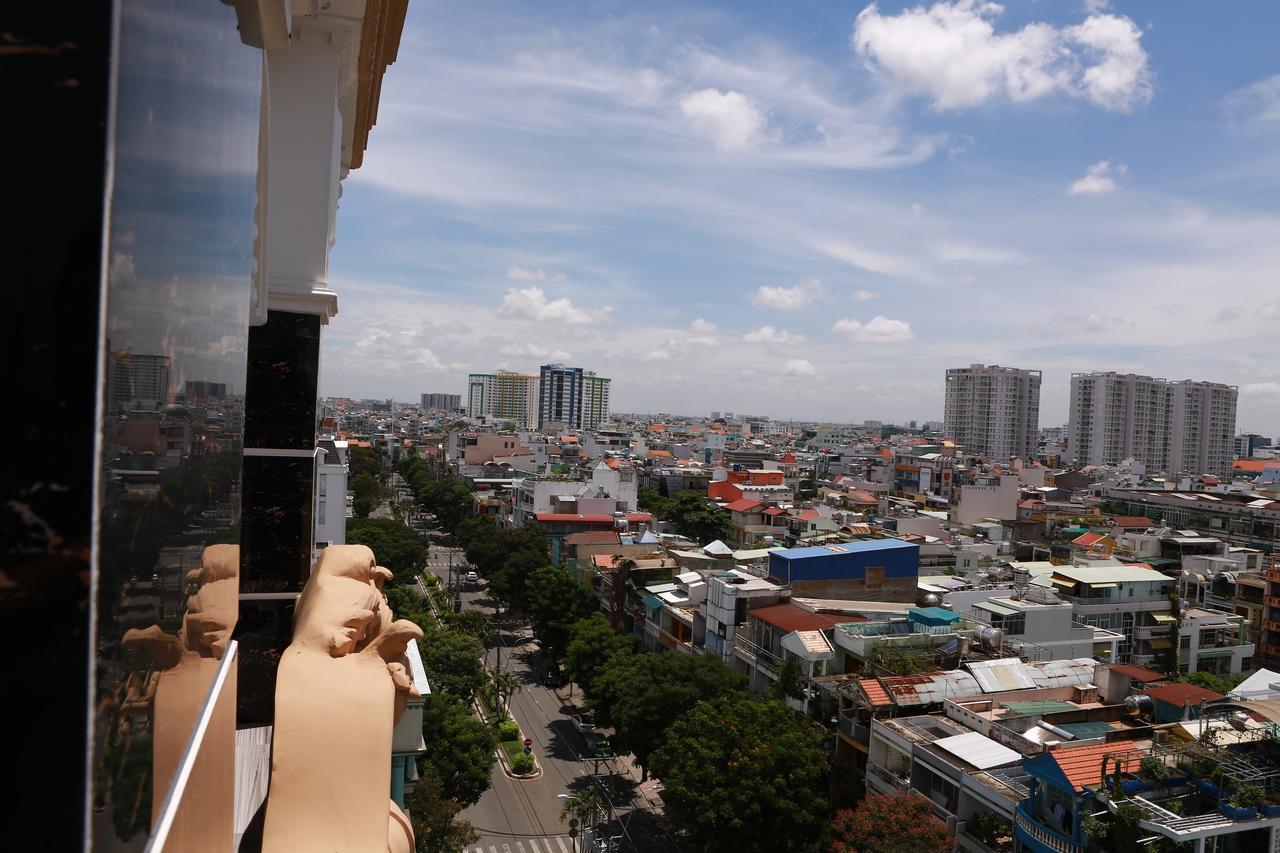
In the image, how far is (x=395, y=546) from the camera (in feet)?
109

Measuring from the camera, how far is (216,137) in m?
1.15

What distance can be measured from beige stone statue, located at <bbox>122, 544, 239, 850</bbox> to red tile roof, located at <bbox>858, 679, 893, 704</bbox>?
624 inches

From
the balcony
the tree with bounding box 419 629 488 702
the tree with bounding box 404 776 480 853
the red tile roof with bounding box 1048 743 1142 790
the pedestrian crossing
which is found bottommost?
the pedestrian crossing

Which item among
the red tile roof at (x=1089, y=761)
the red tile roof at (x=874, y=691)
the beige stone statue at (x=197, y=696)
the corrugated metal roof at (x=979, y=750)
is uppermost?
the beige stone statue at (x=197, y=696)

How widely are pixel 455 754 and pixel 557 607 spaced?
9.50 meters

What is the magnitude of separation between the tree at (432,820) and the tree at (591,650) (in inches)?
276

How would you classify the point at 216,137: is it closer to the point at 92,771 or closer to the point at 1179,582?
the point at 92,771

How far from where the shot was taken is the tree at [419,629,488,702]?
20.2m

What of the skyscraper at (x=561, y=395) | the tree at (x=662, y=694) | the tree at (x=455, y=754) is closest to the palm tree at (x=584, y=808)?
the tree at (x=662, y=694)

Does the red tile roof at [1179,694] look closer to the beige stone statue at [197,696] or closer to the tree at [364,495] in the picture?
the beige stone statue at [197,696]

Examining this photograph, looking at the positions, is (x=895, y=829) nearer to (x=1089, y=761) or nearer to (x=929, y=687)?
(x=1089, y=761)

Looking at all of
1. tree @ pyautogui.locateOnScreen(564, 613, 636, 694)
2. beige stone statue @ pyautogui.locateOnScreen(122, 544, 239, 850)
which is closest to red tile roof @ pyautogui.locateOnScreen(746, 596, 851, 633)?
tree @ pyautogui.locateOnScreen(564, 613, 636, 694)

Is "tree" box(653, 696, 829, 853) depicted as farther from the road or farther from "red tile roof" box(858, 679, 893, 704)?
the road

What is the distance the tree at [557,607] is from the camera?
85.3 feet
